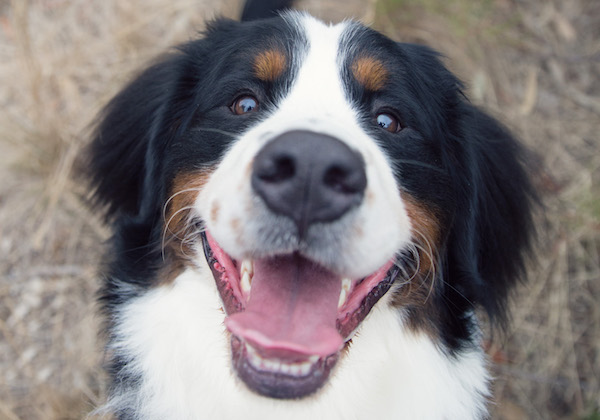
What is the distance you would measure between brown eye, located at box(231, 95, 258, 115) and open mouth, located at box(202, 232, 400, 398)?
449 millimetres

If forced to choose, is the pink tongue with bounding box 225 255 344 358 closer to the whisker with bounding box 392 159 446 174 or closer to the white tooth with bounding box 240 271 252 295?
the white tooth with bounding box 240 271 252 295

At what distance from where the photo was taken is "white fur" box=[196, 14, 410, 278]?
1479 millimetres

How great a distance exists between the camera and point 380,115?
1912 millimetres

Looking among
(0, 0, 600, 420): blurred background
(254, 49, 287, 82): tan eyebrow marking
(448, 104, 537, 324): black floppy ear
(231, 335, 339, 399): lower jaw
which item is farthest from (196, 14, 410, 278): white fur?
(0, 0, 600, 420): blurred background

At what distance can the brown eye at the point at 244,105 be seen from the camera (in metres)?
1.92

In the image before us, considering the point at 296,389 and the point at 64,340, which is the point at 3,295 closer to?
the point at 64,340

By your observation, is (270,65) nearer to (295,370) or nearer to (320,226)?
(320,226)

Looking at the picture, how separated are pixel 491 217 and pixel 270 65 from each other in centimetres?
103

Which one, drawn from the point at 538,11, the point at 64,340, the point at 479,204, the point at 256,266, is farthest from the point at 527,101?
the point at 64,340

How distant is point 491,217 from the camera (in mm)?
2191

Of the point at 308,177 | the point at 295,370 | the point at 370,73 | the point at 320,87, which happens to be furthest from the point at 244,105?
the point at 295,370

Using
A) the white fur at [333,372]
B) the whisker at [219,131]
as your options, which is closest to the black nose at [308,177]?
the white fur at [333,372]

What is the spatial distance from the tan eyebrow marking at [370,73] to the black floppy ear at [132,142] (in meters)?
0.72

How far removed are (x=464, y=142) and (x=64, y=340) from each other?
7.99ft
